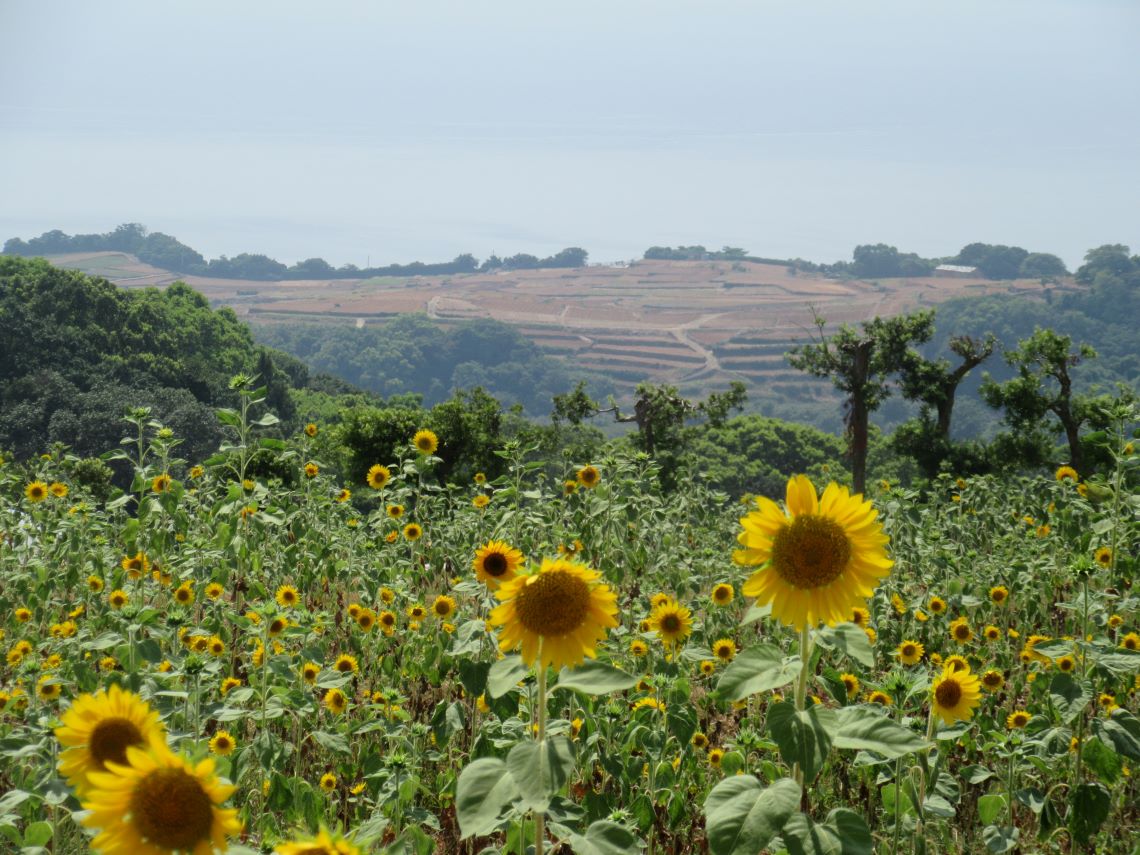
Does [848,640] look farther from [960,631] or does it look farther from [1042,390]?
[1042,390]

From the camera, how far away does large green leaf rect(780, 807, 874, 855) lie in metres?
1.46

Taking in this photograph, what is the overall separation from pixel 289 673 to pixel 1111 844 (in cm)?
276

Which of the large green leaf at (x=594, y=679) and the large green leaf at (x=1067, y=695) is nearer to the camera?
the large green leaf at (x=594, y=679)

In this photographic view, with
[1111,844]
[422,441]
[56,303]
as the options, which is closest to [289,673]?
[422,441]

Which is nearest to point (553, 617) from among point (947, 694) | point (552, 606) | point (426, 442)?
point (552, 606)

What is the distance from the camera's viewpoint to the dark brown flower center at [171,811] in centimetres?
119

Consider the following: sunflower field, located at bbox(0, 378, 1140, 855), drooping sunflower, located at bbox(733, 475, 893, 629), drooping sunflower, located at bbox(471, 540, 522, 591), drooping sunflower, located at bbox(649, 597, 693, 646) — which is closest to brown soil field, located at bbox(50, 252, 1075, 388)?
sunflower field, located at bbox(0, 378, 1140, 855)

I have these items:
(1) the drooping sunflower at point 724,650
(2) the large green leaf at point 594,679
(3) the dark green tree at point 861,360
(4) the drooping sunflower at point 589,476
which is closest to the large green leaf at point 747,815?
(2) the large green leaf at point 594,679

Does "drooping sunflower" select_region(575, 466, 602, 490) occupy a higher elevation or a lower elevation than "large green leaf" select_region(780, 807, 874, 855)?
lower

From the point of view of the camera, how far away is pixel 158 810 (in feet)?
3.89

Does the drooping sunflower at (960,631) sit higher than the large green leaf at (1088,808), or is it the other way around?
the large green leaf at (1088,808)

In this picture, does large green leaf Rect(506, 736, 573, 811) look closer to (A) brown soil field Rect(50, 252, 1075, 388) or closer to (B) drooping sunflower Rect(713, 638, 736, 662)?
(B) drooping sunflower Rect(713, 638, 736, 662)

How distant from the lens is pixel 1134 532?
481cm

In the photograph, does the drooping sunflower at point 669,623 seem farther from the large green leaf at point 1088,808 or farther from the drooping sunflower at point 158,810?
the drooping sunflower at point 158,810
